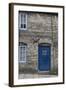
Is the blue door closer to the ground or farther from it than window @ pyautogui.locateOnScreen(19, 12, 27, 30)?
closer to the ground

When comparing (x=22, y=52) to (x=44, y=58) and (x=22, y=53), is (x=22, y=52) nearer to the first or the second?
(x=22, y=53)

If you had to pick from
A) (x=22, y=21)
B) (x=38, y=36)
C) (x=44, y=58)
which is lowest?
(x=44, y=58)

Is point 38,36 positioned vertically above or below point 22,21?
below

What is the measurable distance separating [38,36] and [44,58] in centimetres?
16

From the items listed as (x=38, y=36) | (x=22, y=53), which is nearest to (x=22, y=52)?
(x=22, y=53)

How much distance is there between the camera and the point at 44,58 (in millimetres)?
1821

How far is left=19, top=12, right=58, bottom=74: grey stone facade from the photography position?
1.78 meters

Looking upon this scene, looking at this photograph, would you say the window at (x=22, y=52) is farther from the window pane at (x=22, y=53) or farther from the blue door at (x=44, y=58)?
the blue door at (x=44, y=58)

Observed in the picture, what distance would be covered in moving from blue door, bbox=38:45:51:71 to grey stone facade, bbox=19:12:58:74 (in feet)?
0.08

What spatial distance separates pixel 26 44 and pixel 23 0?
1.00 ft

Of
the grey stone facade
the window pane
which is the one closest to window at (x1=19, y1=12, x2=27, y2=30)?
the grey stone facade

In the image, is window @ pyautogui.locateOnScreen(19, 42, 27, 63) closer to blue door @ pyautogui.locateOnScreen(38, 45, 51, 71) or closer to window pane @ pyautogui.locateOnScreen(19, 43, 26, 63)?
window pane @ pyautogui.locateOnScreen(19, 43, 26, 63)

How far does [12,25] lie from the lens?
173cm
